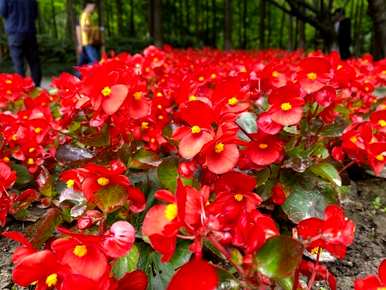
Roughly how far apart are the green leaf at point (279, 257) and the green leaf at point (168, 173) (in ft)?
1.55

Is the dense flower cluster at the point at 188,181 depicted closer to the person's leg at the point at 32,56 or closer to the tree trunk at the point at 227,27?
the person's leg at the point at 32,56

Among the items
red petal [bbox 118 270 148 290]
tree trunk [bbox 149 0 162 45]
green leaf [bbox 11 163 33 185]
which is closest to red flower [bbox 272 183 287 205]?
red petal [bbox 118 270 148 290]

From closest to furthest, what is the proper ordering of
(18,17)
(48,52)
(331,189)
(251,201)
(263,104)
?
(251,201) → (331,189) → (263,104) → (18,17) → (48,52)

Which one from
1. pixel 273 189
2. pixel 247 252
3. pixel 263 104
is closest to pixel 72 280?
pixel 247 252

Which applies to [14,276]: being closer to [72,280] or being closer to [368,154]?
[72,280]

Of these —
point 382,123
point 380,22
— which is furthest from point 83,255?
point 380,22

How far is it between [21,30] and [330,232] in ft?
18.2

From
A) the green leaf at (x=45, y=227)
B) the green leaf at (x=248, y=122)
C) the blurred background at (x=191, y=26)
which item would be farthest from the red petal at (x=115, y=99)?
the blurred background at (x=191, y=26)

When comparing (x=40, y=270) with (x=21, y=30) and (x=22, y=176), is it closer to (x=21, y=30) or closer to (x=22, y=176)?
(x=22, y=176)

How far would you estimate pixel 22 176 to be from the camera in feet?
5.67

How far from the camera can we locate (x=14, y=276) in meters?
0.81

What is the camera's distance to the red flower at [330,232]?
0.83 metres

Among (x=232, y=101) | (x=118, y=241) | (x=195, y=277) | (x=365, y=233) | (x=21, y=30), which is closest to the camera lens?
(x=195, y=277)

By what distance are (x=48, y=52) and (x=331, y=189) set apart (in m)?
12.2
